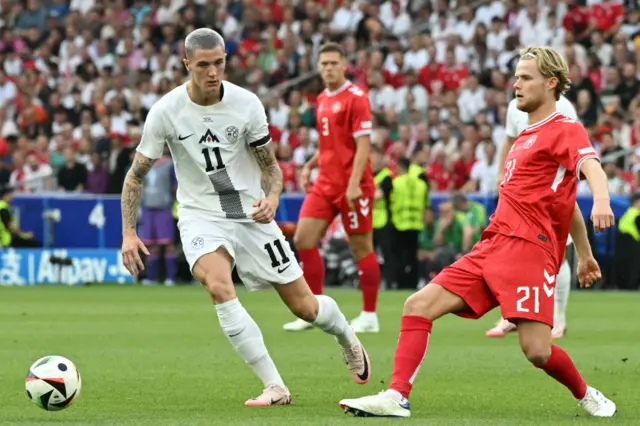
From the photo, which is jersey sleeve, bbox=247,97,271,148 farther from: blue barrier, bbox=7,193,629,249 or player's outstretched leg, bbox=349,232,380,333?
blue barrier, bbox=7,193,629,249

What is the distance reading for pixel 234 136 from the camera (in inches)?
348

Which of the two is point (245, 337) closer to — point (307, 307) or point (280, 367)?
point (307, 307)

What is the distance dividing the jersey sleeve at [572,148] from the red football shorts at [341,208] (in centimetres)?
619

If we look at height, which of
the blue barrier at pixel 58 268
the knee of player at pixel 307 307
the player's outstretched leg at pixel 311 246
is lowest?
the blue barrier at pixel 58 268

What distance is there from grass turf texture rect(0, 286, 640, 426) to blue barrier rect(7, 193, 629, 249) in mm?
6731

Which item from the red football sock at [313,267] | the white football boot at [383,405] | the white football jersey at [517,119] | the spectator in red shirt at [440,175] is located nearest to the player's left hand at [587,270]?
the white football boot at [383,405]

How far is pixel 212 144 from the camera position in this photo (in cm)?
882

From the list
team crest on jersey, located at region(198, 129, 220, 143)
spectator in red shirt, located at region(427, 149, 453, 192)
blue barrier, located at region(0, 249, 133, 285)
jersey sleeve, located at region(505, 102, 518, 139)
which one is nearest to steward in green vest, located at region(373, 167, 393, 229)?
spectator in red shirt, located at region(427, 149, 453, 192)

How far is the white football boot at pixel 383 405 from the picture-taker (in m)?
7.66

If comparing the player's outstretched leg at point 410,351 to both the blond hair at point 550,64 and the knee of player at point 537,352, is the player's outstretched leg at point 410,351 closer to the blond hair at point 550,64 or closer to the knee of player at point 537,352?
the knee of player at point 537,352

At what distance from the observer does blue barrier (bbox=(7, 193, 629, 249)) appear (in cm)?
2492

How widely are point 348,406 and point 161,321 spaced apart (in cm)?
815

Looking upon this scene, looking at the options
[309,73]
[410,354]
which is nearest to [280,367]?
[410,354]

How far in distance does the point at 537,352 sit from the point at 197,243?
2268 mm
